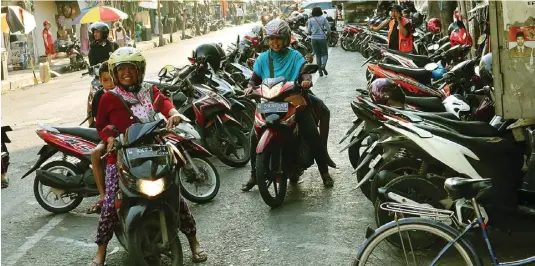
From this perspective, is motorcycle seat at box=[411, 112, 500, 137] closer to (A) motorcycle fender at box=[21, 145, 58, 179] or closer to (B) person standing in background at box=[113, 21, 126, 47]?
(A) motorcycle fender at box=[21, 145, 58, 179]

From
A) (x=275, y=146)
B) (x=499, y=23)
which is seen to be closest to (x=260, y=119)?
(x=275, y=146)

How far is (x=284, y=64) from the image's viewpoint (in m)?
6.68

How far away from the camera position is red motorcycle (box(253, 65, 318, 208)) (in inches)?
241

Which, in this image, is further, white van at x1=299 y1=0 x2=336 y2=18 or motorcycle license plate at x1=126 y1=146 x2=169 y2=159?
white van at x1=299 y1=0 x2=336 y2=18

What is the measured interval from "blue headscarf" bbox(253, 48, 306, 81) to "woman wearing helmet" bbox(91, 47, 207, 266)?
1850 millimetres

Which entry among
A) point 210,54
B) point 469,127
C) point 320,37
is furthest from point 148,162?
point 320,37

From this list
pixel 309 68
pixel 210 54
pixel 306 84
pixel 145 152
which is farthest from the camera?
pixel 210 54

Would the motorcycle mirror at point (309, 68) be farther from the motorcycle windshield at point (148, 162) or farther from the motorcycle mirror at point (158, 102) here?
the motorcycle windshield at point (148, 162)

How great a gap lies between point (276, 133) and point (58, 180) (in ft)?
6.87

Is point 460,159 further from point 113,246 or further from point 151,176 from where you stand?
point 113,246

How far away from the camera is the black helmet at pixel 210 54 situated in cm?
880

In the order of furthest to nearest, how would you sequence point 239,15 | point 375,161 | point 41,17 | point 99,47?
1. point 239,15
2. point 41,17
3. point 99,47
4. point 375,161

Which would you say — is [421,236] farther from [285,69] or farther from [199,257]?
[285,69]

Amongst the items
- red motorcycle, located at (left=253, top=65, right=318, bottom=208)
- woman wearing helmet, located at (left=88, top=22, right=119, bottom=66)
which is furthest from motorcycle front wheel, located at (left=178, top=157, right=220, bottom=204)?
woman wearing helmet, located at (left=88, top=22, right=119, bottom=66)
